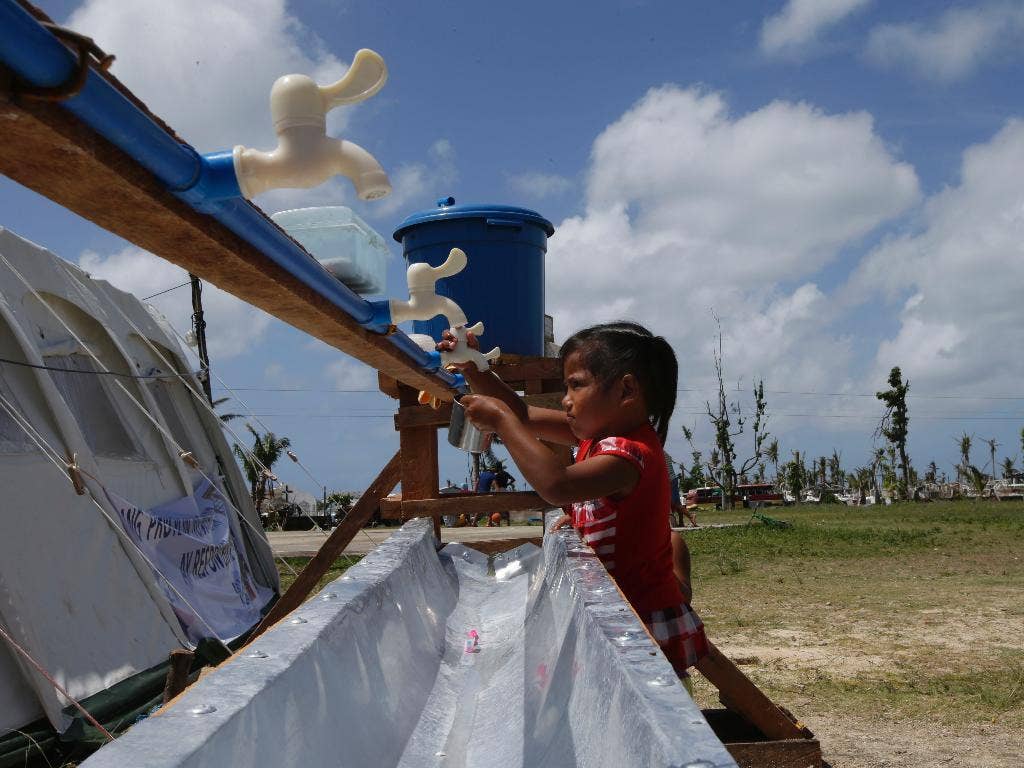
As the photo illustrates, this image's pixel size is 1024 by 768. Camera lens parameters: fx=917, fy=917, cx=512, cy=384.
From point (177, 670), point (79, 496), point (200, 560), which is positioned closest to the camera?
point (177, 670)

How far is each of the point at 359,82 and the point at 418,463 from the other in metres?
3.78

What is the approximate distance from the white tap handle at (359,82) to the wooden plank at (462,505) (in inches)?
137

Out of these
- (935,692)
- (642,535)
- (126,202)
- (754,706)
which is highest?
(126,202)

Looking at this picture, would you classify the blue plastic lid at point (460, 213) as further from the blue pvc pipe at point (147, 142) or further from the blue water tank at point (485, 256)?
the blue pvc pipe at point (147, 142)

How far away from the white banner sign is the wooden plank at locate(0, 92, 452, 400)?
13.5ft

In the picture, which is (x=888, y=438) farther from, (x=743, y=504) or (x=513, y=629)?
(x=513, y=629)

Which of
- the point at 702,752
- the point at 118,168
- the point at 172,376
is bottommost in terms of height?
the point at 702,752

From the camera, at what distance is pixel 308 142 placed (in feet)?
4.14

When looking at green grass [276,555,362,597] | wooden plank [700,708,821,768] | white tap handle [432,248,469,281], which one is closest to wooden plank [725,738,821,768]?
wooden plank [700,708,821,768]

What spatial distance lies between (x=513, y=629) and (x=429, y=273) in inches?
61.5

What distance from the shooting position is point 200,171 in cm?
125

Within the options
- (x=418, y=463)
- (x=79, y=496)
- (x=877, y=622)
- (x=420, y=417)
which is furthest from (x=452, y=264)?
(x=877, y=622)

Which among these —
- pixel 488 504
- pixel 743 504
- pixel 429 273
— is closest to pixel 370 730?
pixel 429 273

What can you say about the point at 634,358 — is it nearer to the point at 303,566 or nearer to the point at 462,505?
the point at 462,505
